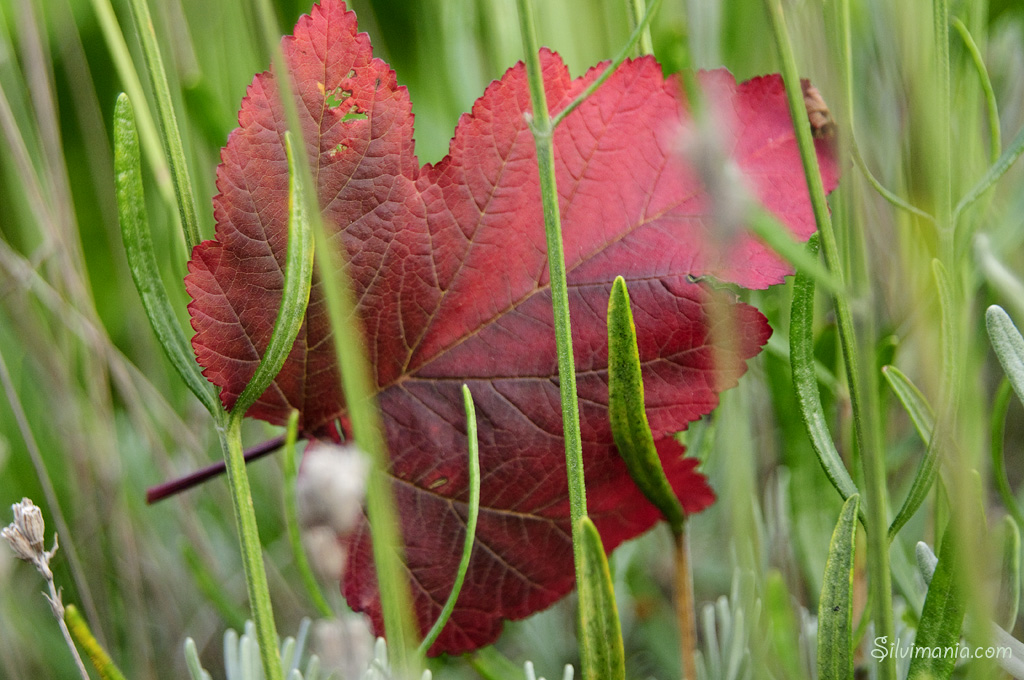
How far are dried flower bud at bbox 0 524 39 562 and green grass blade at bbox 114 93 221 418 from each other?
2.1 inches

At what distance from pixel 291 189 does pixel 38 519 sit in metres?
0.11

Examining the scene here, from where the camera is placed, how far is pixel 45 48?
0.44m

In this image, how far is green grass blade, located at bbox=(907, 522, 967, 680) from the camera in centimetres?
19

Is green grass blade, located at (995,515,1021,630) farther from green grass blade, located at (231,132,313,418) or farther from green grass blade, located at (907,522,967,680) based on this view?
green grass blade, located at (231,132,313,418)

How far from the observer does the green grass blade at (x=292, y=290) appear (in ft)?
0.57

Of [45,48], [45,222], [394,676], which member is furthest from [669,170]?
[45,48]

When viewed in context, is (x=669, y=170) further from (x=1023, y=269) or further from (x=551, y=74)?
(x=1023, y=269)

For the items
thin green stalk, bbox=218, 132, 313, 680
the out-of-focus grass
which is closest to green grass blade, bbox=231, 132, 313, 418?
thin green stalk, bbox=218, 132, 313, 680

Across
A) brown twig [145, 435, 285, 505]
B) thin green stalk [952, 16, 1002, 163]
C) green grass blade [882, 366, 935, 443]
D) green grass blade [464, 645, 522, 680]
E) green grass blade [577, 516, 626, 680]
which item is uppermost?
thin green stalk [952, 16, 1002, 163]

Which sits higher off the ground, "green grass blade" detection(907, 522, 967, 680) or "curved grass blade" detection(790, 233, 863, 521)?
"curved grass blade" detection(790, 233, 863, 521)

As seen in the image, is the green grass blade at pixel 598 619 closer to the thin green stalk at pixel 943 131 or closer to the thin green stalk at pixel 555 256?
the thin green stalk at pixel 555 256

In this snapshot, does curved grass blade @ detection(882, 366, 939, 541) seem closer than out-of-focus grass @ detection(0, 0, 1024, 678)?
Yes

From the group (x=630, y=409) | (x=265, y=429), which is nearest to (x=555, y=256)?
(x=630, y=409)

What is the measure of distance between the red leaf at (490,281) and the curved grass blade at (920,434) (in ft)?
0.16
